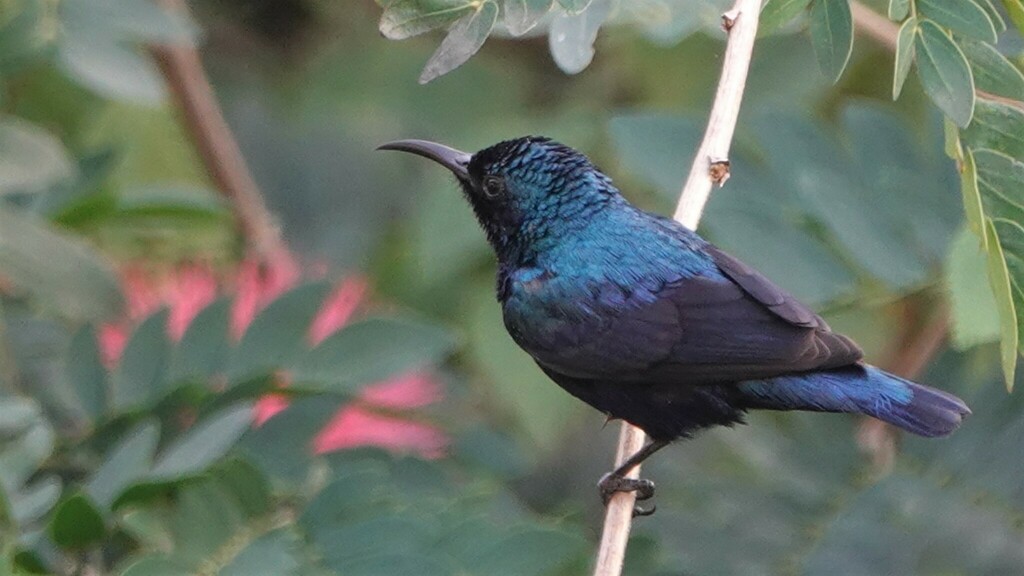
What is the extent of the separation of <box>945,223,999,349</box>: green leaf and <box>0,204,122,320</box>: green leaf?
175cm

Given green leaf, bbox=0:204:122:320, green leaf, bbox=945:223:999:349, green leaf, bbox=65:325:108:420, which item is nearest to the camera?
green leaf, bbox=945:223:999:349

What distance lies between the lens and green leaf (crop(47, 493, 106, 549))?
254 centimetres

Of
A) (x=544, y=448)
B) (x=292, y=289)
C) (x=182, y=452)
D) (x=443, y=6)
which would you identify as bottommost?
(x=544, y=448)

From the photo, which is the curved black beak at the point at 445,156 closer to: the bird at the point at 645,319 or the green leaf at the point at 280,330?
the bird at the point at 645,319

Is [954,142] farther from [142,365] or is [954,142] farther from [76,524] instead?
[142,365]

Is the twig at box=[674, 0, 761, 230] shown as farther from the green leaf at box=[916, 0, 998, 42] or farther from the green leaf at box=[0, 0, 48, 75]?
the green leaf at box=[0, 0, 48, 75]

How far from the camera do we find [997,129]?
7.79ft

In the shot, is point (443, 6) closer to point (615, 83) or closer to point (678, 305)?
point (678, 305)

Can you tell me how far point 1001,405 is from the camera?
3.36 m

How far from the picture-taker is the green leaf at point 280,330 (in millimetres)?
3238

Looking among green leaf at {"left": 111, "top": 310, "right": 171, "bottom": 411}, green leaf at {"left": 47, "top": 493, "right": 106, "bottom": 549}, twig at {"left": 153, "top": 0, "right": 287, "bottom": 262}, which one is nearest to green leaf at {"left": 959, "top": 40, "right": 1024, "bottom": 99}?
green leaf at {"left": 47, "top": 493, "right": 106, "bottom": 549}

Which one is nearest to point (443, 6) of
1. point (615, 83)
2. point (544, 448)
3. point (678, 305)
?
point (678, 305)

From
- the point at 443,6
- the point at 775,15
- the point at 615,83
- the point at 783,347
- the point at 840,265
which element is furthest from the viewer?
the point at 615,83

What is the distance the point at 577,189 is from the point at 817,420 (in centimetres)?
83
